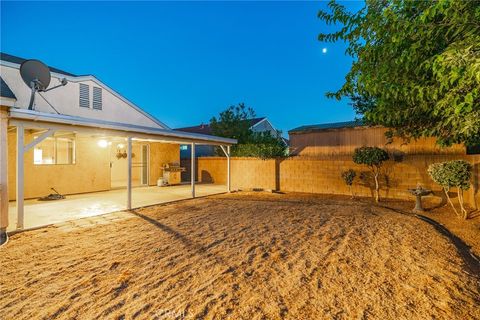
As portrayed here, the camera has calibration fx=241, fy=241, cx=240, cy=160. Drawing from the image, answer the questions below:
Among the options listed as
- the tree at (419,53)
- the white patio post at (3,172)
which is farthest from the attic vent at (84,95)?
the tree at (419,53)

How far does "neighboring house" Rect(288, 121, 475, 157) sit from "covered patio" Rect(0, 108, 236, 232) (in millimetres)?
3800

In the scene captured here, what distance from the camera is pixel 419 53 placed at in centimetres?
336

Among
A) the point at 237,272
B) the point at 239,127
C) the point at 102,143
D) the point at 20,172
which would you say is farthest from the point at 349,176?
the point at 102,143

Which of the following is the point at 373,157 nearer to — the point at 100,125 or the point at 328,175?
the point at 328,175

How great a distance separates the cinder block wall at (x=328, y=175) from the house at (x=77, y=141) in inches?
95.7

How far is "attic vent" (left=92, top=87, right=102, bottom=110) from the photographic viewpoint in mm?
10633

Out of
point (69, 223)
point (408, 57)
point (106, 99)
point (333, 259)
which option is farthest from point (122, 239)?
point (106, 99)

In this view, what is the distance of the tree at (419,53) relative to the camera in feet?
9.04

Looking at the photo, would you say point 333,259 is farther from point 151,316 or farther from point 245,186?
point 245,186

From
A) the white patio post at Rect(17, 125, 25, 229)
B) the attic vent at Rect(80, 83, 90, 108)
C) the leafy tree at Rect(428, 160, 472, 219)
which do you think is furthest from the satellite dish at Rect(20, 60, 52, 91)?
the leafy tree at Rect(428, 160, 472, 219)

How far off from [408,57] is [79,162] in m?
10.7

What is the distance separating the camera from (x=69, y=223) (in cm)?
A: 532

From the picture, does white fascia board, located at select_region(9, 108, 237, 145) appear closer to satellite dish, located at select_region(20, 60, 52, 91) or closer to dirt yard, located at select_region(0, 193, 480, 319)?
satellite dish, located at select_region(20, 60, 52, 91)

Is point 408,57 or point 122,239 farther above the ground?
point 408,57
